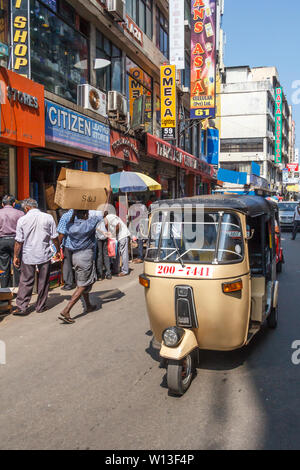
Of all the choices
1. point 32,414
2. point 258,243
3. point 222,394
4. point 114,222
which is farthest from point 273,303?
point 114,222

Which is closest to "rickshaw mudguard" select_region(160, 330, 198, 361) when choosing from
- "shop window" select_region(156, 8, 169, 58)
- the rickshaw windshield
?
the rickshaw windshield

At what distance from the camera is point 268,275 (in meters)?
6.51

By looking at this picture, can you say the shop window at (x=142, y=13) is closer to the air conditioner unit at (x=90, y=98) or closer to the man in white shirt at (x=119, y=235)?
the air conditioner unit at (x=90, y=98)

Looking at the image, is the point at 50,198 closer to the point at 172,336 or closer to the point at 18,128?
the point at 18,128

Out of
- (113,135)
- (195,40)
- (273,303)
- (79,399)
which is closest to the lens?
(79,399)

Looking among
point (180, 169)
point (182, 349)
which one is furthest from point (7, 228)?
point (180, 169)

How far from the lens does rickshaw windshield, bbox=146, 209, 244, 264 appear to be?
4.75 meters

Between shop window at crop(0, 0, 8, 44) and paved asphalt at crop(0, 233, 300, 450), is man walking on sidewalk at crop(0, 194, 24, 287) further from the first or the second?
shop window at crop(0, 0, 8, 44)

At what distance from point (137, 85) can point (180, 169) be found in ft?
27.5

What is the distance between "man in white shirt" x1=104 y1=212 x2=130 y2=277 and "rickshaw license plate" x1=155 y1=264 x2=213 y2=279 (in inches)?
239

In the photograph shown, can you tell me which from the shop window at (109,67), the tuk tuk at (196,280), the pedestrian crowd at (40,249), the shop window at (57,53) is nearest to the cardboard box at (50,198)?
the shop window at (57,53)

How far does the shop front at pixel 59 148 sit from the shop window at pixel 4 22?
164 centimetres

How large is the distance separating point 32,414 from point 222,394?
1.80 meters
